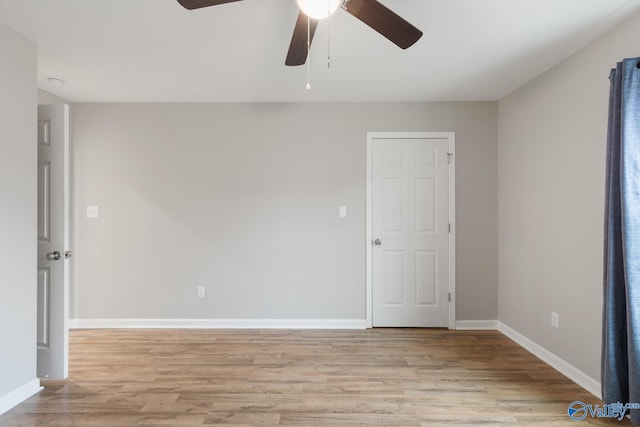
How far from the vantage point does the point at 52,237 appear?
2.57m

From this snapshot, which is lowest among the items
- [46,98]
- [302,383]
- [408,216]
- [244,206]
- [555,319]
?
[302,383]

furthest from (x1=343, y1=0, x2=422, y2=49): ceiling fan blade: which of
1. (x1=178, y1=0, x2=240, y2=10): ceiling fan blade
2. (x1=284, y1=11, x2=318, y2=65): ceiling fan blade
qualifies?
(x1=178, y1=0, x2=240, y2=10): ceiling fan blade

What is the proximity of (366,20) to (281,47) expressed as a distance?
1056 millimetres

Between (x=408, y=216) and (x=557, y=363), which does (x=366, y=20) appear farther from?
(x=557, y=363)

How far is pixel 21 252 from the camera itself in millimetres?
2307

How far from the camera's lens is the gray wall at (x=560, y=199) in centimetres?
241

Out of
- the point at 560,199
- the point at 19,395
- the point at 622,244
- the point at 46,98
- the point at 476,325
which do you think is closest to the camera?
the point at 622,244

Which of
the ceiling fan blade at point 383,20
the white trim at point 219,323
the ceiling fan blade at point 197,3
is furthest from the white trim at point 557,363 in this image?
the ceiling fan blade at point 197,3

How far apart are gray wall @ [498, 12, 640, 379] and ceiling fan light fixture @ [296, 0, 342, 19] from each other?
1.95 meters

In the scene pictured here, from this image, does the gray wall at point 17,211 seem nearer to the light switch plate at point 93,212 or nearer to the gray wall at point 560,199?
the light switch plate at point 93,212

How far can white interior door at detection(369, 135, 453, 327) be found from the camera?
380cm

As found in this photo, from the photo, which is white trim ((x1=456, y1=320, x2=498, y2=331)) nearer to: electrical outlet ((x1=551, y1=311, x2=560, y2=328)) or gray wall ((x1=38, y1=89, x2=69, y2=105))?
electrical outlet ((x1=551, y1=311, x2=560, y2=328))

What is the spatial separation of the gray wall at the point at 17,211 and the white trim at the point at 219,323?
4.49ft

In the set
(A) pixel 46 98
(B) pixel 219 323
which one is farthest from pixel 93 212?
(B) pixel 219 323
